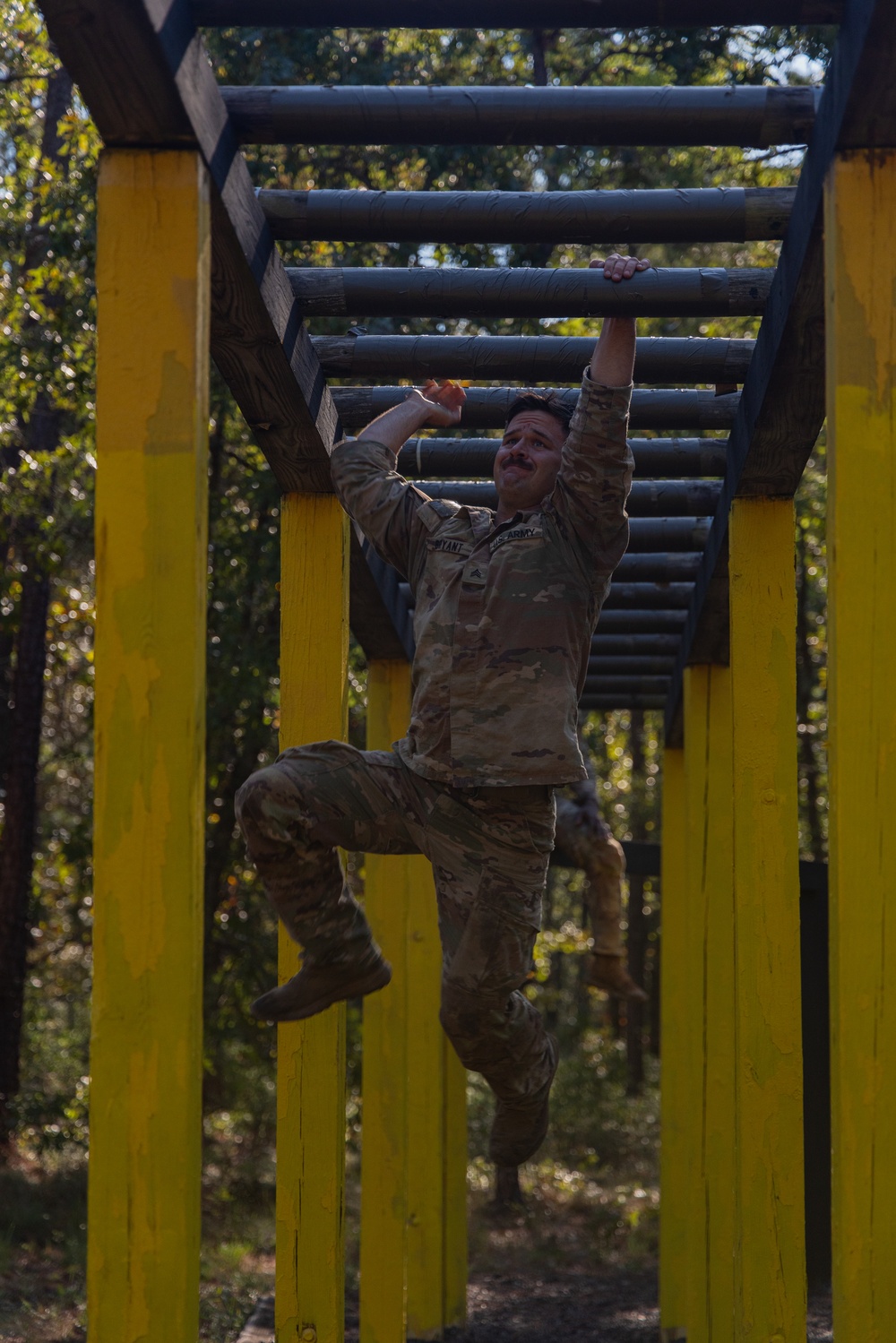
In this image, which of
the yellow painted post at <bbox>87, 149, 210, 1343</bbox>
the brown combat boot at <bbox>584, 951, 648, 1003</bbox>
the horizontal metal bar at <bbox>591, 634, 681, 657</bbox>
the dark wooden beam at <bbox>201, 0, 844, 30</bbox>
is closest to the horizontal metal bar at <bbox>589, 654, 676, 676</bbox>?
the horizontal metal bar at <bbox>591, 634, 681, 657</bbox>

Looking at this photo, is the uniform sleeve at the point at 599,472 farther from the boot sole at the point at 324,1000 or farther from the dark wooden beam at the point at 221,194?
the boot sole at the point at 324,1000

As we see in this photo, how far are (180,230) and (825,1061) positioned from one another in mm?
7808

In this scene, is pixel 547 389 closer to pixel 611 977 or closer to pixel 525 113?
pixel 525 113

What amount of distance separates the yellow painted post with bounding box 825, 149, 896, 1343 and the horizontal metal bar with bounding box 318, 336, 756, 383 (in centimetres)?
166

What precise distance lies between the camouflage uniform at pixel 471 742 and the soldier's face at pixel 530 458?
9 cm

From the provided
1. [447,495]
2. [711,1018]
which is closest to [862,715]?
[447,495]

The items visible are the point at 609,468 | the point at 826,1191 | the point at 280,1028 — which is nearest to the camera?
the point at 609,468

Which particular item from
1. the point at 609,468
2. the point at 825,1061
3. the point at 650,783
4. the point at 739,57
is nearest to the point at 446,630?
the point at 609,468

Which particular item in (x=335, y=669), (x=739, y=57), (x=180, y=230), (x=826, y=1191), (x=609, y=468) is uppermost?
(x=739, y=57)

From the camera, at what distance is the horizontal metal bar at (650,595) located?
7785 millimetres

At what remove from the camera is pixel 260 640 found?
38.4 ft

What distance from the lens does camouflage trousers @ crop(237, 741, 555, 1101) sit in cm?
423

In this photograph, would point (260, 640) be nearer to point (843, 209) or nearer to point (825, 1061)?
point (825, 1061)

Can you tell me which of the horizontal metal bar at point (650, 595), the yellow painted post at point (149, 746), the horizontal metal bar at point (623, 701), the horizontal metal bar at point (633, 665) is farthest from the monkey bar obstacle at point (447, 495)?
the horizontal metal bar at point (623, 701)
